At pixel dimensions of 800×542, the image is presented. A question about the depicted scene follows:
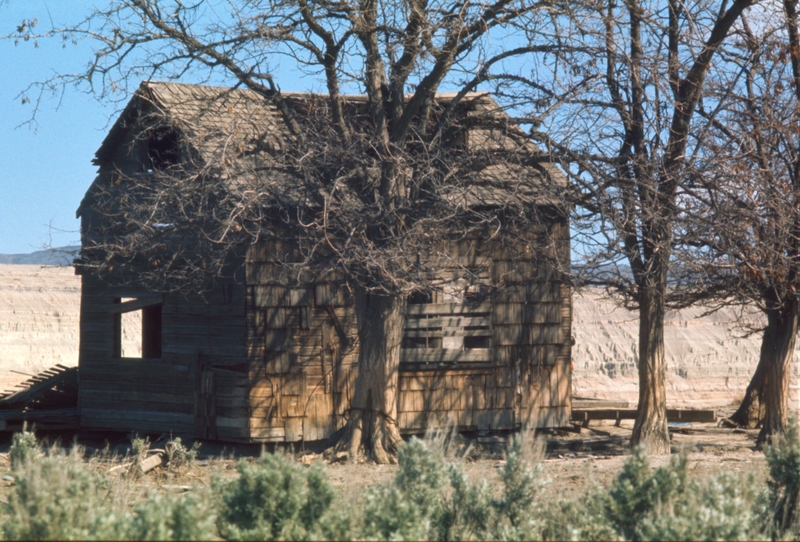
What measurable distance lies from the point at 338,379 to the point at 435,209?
12.8 ft

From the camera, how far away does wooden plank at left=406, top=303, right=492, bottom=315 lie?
1454 cm

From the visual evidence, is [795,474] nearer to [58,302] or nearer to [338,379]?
[338,379]

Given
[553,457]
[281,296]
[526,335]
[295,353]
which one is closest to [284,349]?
[295,353]

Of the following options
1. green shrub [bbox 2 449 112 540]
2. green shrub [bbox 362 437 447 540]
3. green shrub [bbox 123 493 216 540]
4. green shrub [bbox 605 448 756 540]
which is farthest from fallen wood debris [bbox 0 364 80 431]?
green shrub [bbox 605 448 756 540]

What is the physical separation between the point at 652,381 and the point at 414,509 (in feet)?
26.0

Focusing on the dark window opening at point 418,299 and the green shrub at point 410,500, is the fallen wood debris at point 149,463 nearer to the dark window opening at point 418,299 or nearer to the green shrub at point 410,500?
the green shrub at point 410,500

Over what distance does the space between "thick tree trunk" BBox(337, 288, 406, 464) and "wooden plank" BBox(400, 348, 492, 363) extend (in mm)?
1701

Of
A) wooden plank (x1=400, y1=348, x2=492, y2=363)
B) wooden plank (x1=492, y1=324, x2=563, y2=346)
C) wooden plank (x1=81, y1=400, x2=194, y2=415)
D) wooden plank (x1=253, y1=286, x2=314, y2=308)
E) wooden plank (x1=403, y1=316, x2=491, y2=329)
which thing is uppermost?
wooden plank (x1=253, y1=286, x2=314, y2=308)

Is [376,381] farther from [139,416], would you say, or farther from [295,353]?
[139,416]

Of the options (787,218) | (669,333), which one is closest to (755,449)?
(787,218)

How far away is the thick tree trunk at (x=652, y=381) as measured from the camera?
13.0 m

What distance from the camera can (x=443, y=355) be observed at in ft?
47.8

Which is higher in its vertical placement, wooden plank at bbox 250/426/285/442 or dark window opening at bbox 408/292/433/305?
dark window opening at bbox 408/292/433/305

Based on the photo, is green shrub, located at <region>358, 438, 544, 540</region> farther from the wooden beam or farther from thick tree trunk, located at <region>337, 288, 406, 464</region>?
the wooden beam
